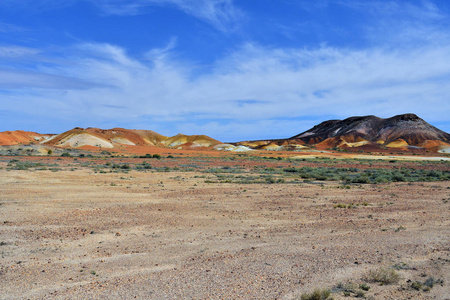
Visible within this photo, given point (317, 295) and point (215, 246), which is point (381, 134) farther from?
point (317, 295)

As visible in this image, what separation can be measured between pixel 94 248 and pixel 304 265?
5169 millimetres

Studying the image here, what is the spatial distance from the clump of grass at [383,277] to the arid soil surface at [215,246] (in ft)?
0.47

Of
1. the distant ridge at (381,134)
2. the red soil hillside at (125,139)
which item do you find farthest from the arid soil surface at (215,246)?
the distant ridge at (381,134)

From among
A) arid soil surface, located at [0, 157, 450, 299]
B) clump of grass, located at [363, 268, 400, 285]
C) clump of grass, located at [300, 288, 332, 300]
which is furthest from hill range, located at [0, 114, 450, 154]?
A: clump of grass, located at [300, 288, 332, 300]

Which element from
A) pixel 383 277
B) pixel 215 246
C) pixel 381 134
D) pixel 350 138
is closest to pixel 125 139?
pixel 350 138

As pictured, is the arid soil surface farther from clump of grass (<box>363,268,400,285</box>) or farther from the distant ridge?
the distant ridge

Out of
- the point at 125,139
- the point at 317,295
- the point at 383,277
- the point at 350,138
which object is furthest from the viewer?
the point at 350,138

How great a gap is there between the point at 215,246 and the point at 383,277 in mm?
4043

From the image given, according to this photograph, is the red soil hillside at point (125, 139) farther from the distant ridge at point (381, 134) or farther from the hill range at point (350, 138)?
the distant ridge at point (381, 134)

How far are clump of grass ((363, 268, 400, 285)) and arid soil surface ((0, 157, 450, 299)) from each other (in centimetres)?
14

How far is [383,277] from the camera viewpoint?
6.53 metres

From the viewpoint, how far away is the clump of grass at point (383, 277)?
648 centimetres

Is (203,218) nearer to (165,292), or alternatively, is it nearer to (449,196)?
(165,292)

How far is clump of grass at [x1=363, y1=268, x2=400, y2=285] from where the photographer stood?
6.48m
